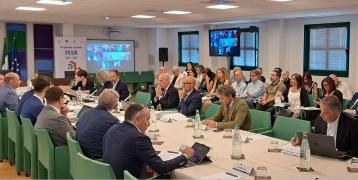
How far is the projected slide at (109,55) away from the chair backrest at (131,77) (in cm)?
103

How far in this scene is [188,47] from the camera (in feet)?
51.5

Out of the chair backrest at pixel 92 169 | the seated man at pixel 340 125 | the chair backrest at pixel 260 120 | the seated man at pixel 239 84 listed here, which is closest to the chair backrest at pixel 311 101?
the seated man at pixel 239 84

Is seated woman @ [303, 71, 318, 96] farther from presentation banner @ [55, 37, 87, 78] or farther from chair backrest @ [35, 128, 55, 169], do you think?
presentation banner @ [55, 37, 87, 78]

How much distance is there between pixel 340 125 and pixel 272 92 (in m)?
4.59

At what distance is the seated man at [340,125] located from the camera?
3.52 m

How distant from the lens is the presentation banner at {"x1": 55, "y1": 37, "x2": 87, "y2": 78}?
44.5ft

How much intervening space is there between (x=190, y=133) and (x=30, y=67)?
10934 millimetres

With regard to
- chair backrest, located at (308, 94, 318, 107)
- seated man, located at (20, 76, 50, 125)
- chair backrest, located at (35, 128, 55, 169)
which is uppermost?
seated man, located at (20, 76, 50, 125)

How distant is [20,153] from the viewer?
17.1 feet

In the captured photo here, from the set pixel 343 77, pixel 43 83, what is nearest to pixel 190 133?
pixel 43 83

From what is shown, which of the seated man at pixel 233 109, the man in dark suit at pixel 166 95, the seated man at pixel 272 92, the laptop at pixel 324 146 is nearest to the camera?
the laptop at pixel 324 146

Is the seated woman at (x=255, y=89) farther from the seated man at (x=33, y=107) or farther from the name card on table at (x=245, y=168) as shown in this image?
the name card on table at (x=245, y=168)

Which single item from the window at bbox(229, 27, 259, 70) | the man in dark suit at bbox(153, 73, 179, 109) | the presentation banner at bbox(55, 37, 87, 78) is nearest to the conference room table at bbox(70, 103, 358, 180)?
the man in dark suit at bbox(153, 73, 179, 109)

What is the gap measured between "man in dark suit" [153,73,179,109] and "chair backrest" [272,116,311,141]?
2437 millimetres
